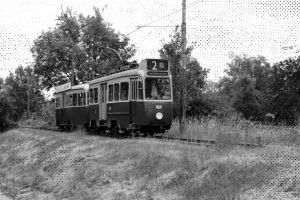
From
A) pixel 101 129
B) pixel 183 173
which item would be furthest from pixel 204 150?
pixel 101 129

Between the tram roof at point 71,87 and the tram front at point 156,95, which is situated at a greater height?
the tram roof at point 71,87

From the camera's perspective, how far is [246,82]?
2928 inches

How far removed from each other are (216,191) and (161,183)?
1.89 m

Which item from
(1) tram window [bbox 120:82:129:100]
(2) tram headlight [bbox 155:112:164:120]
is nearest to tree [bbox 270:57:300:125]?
(1) tram window [bbox 120:82:129:100]

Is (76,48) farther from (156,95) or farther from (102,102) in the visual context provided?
(156,95)

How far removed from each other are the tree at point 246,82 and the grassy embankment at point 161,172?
52624 millimetres

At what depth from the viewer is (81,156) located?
16.2 m

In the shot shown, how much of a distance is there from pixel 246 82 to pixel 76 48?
29913 millimetres

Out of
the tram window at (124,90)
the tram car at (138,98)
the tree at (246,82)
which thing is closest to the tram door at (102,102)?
the tram car at (138,98)

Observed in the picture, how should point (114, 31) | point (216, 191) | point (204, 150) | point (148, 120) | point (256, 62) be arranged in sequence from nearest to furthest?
point (216, 191) → point (204, 150) → point (148, 120) → point (114, 31) → point (256, 62)

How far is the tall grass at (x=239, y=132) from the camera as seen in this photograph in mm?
14234

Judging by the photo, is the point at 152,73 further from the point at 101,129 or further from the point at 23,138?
the point at 23,138

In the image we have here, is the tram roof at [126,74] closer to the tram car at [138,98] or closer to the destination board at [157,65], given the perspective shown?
the tram car at [138,98]

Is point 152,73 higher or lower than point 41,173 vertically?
higher
